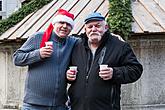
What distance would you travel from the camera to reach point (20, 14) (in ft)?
24.4

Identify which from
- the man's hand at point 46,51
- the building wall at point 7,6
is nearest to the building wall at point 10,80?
the man's hand at point 46,51

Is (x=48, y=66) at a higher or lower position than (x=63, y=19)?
lower

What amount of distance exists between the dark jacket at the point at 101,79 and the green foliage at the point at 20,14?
3.74m

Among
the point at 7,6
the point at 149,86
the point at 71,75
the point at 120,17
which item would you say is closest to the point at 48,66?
the point at 71,75

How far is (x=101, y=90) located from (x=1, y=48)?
3719mm

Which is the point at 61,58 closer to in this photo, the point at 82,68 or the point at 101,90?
the point at 82,68

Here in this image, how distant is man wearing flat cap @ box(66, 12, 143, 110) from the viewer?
3568 mm

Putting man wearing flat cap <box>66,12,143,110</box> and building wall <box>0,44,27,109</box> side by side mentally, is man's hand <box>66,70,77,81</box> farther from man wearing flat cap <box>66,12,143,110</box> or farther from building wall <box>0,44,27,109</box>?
building wall <box>0,44,27,109</box>

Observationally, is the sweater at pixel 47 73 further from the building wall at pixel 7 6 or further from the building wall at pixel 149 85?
the building wall at pixel 7 6

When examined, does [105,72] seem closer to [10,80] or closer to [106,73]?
[106,73]

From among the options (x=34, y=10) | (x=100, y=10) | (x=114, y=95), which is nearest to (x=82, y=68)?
(x=114, y=95)

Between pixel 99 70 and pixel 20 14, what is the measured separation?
420 cm

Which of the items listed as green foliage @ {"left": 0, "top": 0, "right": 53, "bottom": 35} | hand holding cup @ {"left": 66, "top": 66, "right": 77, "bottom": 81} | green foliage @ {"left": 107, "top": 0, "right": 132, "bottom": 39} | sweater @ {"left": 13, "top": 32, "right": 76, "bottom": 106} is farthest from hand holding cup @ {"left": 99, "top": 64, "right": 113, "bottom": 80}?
green foliage @ {"left": 0, "top": 0, "right": 53, "bottom": 35}

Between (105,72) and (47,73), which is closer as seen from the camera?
(105,72)
